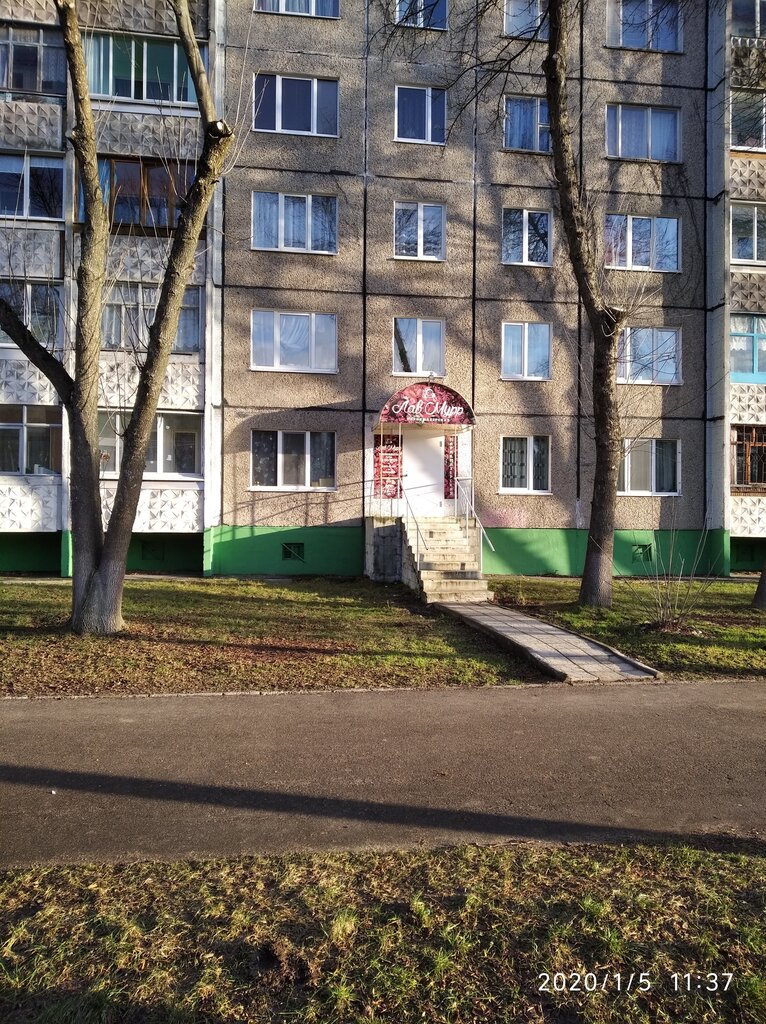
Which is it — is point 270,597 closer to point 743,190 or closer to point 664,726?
point 664,726

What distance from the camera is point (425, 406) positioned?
16047 mm

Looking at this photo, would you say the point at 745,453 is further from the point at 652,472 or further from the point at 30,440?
the point at 30,440

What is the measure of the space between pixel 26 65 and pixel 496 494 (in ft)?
50.4

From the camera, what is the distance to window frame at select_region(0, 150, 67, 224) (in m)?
17.2

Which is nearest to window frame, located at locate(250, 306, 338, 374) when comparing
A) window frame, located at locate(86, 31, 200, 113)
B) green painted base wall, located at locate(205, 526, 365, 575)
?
green painted base wall, located at locate(205, 526, 365, 575)

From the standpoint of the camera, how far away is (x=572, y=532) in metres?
19.0

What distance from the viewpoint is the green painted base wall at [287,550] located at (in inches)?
701

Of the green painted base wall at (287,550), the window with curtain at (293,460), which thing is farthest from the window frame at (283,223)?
the green painted base wall at (287,550)

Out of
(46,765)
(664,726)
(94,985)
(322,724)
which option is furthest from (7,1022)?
(664,726)

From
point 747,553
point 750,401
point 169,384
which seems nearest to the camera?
point 169,384

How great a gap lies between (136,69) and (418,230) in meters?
7.77

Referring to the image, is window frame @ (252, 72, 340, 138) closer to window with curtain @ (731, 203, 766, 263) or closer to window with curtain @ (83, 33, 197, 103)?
window with curtain @ (83, 33, 197, 103)

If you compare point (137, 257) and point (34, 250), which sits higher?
point (34, 250)

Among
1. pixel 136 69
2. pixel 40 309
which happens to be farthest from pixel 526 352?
pixel 40 309
